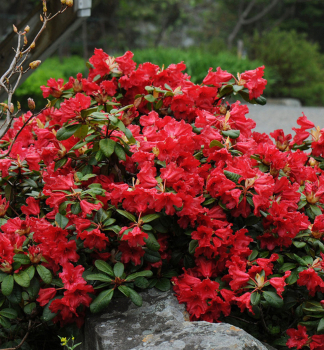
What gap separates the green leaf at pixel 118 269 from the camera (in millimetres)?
1419

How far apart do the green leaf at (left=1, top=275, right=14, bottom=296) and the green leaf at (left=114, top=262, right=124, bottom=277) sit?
0.33 meters

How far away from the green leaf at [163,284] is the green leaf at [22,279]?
45 cm

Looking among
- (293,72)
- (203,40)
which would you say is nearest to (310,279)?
(293,72)

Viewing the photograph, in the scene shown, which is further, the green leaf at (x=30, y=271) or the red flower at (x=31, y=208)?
the red flower at (x=31, y=208)

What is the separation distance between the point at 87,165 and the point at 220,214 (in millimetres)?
527

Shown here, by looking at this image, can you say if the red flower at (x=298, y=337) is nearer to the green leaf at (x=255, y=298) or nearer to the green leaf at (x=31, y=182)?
the green leaf at (x=255, y=298)

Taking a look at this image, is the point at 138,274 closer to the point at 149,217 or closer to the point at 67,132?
the point at 149,217

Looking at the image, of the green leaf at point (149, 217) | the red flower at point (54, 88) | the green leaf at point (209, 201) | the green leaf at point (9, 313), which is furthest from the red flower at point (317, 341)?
the red flower at point (54, 88)

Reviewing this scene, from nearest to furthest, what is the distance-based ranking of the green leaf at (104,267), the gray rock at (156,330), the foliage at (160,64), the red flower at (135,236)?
the gray rock at (156,330) → the red flower at (135,236) → the green leaf at (104,267) → the foliage at (160,64)

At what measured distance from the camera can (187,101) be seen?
5.90 feet

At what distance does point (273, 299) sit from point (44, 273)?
2.42ft

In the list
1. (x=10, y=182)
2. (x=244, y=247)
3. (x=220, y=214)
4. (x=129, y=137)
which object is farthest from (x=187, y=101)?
(x=10, y=182)

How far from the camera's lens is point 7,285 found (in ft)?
4.52

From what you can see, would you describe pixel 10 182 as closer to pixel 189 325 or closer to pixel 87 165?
pixel 87 165
